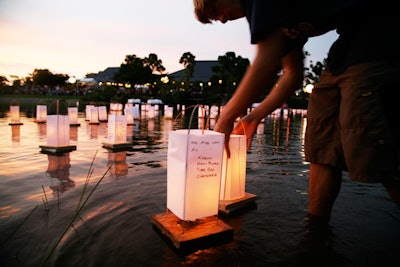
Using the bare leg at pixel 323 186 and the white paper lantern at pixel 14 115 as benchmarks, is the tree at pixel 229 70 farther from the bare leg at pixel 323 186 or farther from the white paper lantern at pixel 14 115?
the bare leg at pixel 323 186

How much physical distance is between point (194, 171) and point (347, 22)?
1402 millimetres

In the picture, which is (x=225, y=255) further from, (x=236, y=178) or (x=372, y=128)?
(x=372, y=128)

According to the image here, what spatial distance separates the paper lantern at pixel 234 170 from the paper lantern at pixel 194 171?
0.69 m

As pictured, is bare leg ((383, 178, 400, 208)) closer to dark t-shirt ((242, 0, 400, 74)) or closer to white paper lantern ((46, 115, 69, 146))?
dark t-shirt ((242, 0, 400, 74))

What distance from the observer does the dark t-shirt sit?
1454 mm

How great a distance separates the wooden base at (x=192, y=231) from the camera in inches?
82.8

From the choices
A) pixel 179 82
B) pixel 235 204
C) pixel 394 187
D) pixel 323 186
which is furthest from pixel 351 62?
pixel 179 82

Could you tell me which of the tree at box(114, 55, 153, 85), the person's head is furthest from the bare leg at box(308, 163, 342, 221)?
the tree at box(114, 55, 153, 85)

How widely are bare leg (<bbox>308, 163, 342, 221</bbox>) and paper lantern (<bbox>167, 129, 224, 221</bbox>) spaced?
759mm

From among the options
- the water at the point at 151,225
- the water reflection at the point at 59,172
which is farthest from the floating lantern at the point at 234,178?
the water reflection at the point at 59,172

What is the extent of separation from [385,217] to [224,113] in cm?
235

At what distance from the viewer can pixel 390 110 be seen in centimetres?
162

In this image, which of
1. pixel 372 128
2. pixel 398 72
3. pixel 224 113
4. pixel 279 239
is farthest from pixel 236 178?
pixel 398 72

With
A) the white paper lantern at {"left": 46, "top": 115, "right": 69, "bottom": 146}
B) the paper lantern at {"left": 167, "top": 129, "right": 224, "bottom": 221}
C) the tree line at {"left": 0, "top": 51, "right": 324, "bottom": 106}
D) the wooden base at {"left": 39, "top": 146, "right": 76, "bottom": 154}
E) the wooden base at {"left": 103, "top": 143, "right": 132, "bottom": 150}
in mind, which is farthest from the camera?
the tree line at {"left": 0, "top": 51, "right": 324, "bottom": 106}
